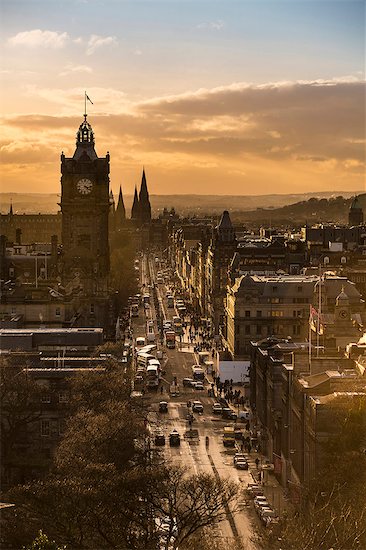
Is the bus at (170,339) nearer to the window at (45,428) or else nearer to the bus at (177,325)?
the bus at (177,325)

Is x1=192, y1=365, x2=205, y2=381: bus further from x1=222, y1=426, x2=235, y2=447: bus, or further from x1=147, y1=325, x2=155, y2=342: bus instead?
x1=147, y1=325, x2=155, y2=342: bus

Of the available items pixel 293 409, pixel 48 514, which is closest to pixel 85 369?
pixel 293 409

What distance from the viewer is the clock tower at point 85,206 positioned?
338 ft

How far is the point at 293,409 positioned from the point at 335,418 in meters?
7.56

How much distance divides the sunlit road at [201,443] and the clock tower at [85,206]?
11.7 meters

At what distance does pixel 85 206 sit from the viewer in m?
104

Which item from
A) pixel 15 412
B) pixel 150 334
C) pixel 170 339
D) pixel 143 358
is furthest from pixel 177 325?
pixel 15 412

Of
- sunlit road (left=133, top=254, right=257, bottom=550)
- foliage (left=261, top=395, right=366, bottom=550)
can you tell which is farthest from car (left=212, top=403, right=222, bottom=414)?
foliage (left=261, top=395, right=366, bottom=550)

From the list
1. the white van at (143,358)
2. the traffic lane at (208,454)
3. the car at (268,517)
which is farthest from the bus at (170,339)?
the car at (268,517)

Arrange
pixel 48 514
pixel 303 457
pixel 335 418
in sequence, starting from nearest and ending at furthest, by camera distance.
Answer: pixel 48 514 < pixel 335 418 < pixel 303 457

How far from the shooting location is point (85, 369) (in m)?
61.0

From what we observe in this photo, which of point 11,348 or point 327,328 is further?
point 327,328

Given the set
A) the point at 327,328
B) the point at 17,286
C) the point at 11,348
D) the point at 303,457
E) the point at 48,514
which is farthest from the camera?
the point at 17,286

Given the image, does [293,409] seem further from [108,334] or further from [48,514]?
[108,334]
